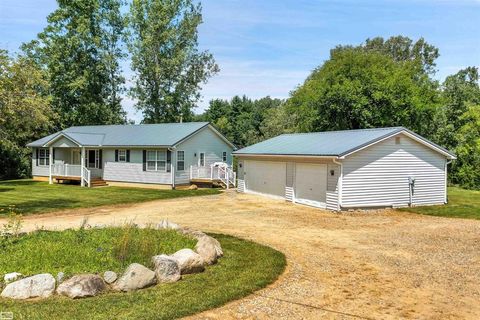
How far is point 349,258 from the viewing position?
962 centimetres

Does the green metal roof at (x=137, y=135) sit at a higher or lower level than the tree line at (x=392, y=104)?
lower

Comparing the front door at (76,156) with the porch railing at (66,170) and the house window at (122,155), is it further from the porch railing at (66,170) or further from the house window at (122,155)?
the house window at (122,155)

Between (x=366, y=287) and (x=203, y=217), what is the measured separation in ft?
30.1

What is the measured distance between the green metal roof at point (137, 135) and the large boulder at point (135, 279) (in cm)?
1977

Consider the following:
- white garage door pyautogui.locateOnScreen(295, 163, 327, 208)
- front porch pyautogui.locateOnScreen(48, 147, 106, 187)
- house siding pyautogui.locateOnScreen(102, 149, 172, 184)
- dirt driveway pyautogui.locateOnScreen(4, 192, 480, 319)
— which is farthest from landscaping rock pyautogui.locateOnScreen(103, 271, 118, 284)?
front porch pyautogui.locateOnScreen(48, 147, 106, 187)

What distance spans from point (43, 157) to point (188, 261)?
3036 cm

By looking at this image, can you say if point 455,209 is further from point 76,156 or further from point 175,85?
point 175,85

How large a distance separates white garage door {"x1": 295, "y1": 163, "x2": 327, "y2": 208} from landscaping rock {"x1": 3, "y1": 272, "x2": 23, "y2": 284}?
→ 13770 mm

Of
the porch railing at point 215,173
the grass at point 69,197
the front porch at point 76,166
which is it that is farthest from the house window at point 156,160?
the front porch at point 76,166

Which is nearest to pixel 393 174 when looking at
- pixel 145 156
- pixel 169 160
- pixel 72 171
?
pixel 169 160

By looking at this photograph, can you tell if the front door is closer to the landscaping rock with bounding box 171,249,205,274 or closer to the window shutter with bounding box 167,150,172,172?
the window shutter with bounding box 167,150,172,172

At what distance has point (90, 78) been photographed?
40500mm

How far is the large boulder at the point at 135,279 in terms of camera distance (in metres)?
6.88

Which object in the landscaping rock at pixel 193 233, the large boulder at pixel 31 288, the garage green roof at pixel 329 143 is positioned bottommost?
the large boulder at pixel 31 288
